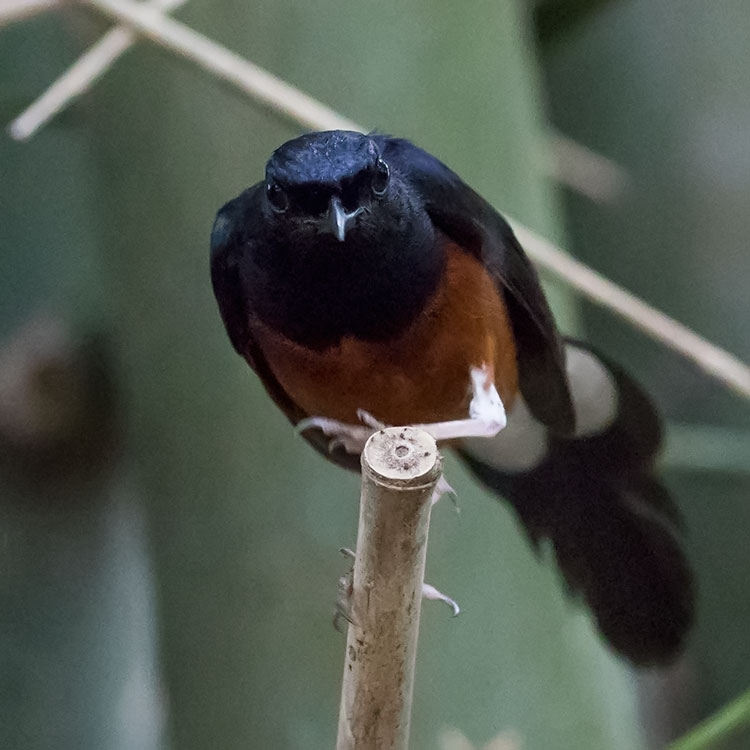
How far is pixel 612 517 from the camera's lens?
3.28ft

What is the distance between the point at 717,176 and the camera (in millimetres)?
1888

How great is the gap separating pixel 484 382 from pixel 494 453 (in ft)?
0.83

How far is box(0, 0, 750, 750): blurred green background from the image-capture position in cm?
114

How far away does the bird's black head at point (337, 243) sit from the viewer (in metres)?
0.61

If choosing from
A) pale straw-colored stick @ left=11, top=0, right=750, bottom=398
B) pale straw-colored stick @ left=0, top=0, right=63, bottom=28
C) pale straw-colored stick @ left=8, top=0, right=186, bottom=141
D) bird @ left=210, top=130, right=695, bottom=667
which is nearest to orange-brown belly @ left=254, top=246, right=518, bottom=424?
bird @ left=210, top=130, right=695, bottom=667

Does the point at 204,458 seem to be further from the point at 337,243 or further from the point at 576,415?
the point at 337,243

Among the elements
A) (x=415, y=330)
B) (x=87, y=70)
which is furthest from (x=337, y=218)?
(x=87, y=70)

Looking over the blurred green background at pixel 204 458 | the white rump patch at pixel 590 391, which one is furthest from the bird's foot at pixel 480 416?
the blurred green background at pixel 204 458

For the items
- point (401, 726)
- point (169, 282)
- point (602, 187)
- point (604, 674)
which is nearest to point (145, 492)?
point (169, 282)

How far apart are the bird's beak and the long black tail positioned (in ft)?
1.20

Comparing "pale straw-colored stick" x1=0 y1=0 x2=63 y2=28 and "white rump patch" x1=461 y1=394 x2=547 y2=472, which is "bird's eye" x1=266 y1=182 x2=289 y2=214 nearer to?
"white rump patch" x1=461 y1=394 x2=547 y2=472

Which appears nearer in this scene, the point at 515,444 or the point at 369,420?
the point at 369,420

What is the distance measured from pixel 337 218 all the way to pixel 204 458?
69cm

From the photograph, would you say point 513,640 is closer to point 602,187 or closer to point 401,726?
point 401,726
